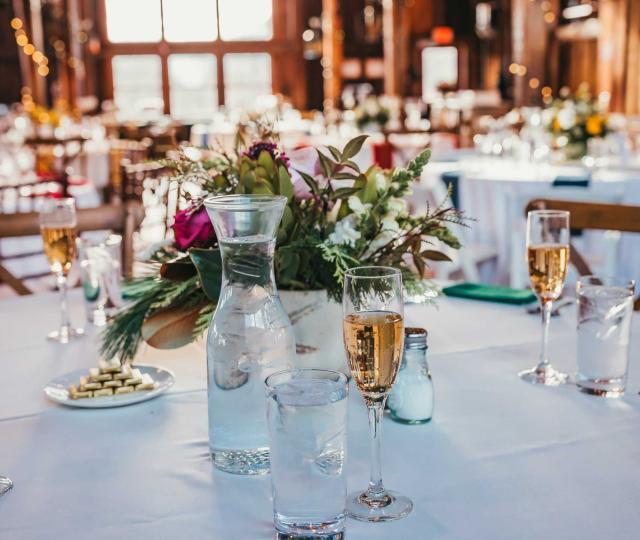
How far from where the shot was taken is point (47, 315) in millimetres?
1816

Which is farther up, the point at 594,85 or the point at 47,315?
the point at 594,85

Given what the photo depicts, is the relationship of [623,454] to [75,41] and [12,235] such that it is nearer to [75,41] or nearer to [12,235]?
[12,235]

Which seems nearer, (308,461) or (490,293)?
(308,461)

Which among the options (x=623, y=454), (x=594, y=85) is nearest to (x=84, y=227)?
(x=623, y=454)

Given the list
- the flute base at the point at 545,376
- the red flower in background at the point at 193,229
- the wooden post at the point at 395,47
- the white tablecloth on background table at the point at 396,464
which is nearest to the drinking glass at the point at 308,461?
the white tablecloth on background table at the point at 396,464

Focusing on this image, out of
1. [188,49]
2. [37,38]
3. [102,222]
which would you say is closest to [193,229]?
[102,222]

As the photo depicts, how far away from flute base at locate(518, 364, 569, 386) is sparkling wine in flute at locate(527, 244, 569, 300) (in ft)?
→ 0.36

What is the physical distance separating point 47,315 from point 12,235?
0.70 meters

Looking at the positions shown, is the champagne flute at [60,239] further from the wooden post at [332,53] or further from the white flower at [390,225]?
the wooden post at [332,53]

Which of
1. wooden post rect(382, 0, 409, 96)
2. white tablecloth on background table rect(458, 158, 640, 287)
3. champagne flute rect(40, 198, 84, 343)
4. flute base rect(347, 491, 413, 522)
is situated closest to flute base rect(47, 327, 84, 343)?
champagne flute rect(40, 198, 84, 343)

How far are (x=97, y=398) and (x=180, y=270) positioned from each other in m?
0.21

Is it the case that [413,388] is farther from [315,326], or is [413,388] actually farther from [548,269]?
[548,269]

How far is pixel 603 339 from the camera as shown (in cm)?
126

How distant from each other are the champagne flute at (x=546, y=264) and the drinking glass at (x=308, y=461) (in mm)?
571
